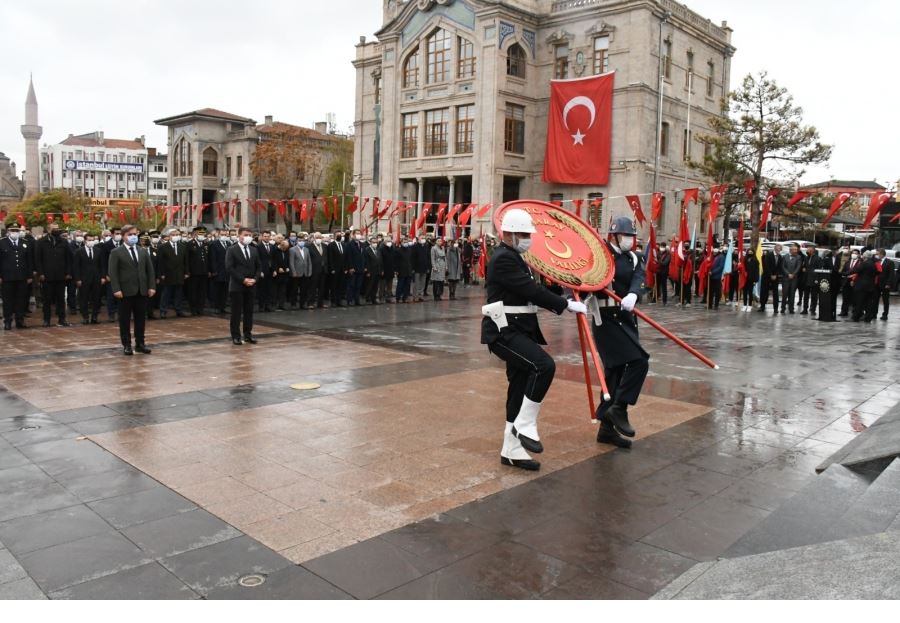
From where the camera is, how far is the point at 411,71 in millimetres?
44438

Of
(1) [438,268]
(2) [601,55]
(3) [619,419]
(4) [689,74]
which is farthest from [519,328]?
(4) [689,74]

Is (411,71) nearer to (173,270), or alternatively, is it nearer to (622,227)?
(173,270)

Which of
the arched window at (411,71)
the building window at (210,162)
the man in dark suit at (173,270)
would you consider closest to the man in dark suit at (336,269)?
the man in dark suit at (173,270)

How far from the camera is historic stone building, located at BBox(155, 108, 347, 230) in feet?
208

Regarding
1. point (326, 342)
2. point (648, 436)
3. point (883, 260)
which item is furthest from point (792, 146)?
point (648, 436)

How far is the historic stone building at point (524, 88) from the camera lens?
38.6 m

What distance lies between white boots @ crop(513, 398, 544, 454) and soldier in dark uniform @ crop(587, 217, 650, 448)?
1046 mm

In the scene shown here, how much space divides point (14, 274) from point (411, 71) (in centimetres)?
3389

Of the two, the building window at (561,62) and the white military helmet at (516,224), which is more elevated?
the building window at (561,62)

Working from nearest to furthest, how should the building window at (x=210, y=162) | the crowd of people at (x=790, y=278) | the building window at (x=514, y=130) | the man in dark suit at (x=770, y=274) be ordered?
the crowd of people at (x=790, y=278), the man in dark suit at (x=770, y=274), the building window at (x=514, y=130), the building window at (x=210, y=162)

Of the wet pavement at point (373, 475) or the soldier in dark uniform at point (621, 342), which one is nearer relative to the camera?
the wet pavement at point (373, 475)

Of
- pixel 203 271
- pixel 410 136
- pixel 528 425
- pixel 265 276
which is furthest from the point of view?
pixel 410 136

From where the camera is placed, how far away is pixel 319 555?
4152 mm

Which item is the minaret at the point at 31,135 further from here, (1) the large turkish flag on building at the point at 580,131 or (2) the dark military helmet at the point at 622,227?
(2) the dark military helmet at the point at 622,227
